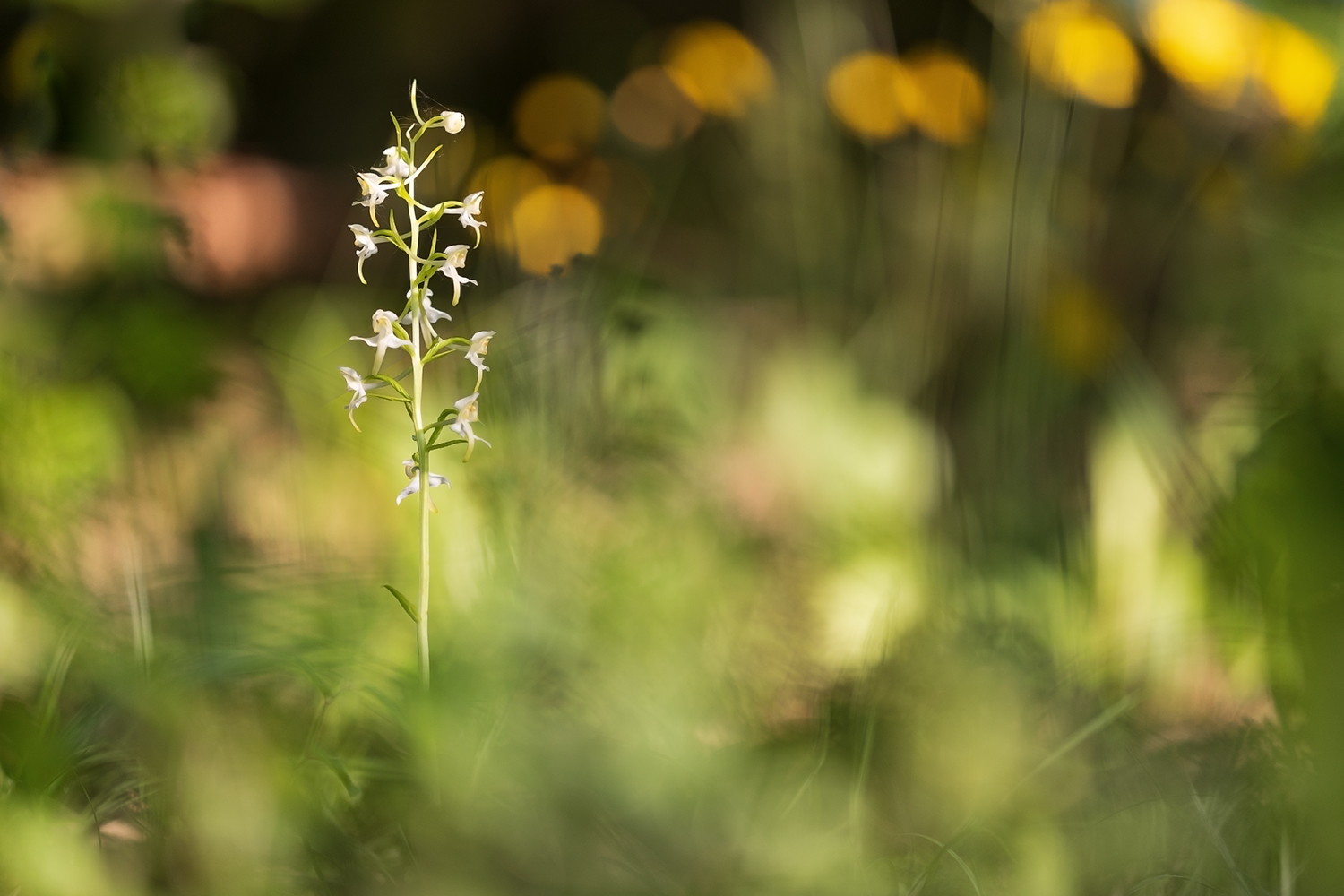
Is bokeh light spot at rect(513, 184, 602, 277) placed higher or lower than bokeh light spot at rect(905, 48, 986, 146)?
lower

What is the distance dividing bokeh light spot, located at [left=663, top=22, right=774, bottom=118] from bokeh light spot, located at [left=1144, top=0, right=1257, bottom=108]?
279 mm

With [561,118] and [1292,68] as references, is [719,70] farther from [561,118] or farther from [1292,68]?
[1292,68]

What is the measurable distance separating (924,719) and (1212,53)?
0.45 meters

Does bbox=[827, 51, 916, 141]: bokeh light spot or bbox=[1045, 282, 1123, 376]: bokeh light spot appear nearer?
bbox=[1045, 282, 1123, 376]: bokeh light spot

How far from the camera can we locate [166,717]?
474 millimetres

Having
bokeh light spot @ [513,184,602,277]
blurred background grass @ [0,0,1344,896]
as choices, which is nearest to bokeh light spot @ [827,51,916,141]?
blurred background grass @ [0,0,1344,896]

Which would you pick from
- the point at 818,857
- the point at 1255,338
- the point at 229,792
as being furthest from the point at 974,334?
the point at 229,792

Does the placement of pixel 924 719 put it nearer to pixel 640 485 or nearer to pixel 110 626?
pixel 640 485

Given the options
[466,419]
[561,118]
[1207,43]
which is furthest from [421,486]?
[561,118]

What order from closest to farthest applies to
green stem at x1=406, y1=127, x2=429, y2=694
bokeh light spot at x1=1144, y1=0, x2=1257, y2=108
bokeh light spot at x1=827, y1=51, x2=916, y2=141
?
green stem at x1=406, y1=127, x2=429, y2=694
bokeh light spot at x1=1144, y1=0, x2=1257, y2=108
bokeh light spot at x1=827, y1=51, x2=916, y2=141

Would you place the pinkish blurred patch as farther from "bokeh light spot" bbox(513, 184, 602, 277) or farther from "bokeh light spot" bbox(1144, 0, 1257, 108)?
"bokeh light spot" bbox(1144, 0, 1257, 108)

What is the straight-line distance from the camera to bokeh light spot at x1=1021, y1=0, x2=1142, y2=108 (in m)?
0.47

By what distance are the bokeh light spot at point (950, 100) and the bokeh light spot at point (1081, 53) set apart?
7 centimetres

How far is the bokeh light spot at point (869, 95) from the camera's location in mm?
609
